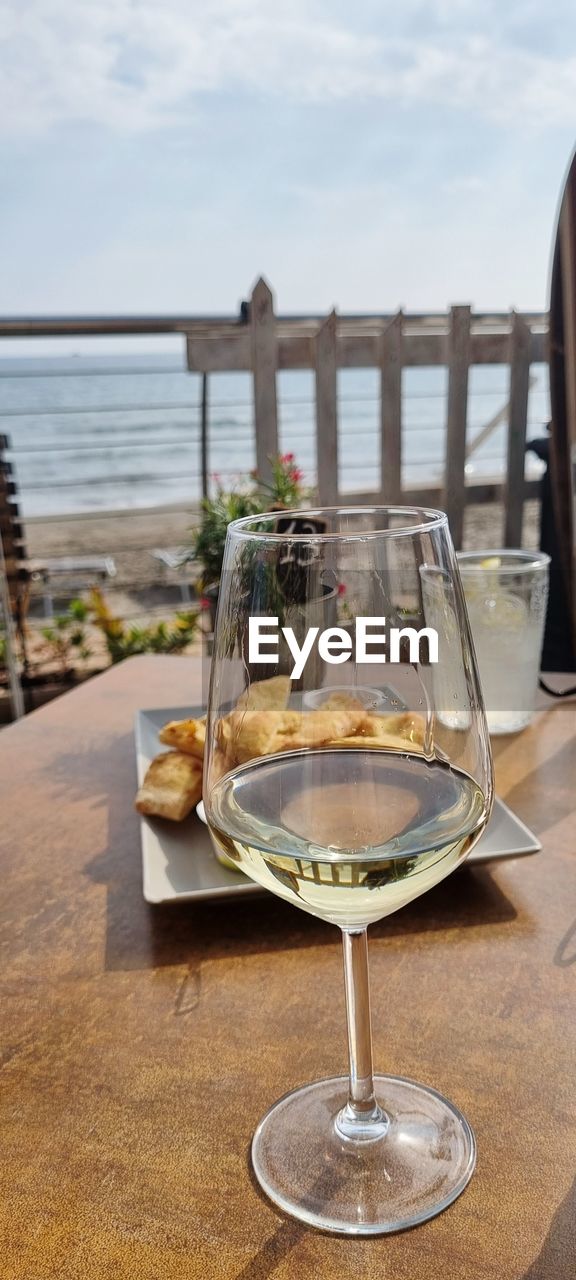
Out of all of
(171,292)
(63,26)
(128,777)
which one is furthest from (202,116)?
(128,777)

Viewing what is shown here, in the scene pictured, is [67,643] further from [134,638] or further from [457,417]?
[457,417]

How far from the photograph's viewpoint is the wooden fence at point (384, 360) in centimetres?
247

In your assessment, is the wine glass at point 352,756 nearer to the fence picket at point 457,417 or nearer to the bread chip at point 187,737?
the bread chip at point 187,737

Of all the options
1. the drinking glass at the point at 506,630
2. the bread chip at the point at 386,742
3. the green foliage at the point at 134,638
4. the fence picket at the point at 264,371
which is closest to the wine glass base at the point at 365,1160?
the bread chip at the point at 386,742

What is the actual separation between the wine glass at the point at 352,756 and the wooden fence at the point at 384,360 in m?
2.17

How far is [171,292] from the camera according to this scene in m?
44.5

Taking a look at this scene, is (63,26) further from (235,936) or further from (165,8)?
(235,936)

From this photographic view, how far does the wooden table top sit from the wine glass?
0.07 feet

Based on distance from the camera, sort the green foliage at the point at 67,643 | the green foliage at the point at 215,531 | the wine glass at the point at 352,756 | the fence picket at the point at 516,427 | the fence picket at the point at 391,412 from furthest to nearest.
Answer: the green foliage at the point at 67,643, the fence picket at the point at 516,427, the fence picket at the point at 391,412, the green foliage at the point at 215,531, the wine glass at the point at 352,756

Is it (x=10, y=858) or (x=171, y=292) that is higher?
(x=171, y=292)

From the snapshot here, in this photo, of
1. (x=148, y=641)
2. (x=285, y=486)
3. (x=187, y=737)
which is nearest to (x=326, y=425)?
(x=148, y=641)

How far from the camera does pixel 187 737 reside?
74 centimetres

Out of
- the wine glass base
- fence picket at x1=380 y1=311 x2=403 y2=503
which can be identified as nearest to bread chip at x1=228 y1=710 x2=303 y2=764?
the wine glass base

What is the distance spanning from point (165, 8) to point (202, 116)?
23676 mm
